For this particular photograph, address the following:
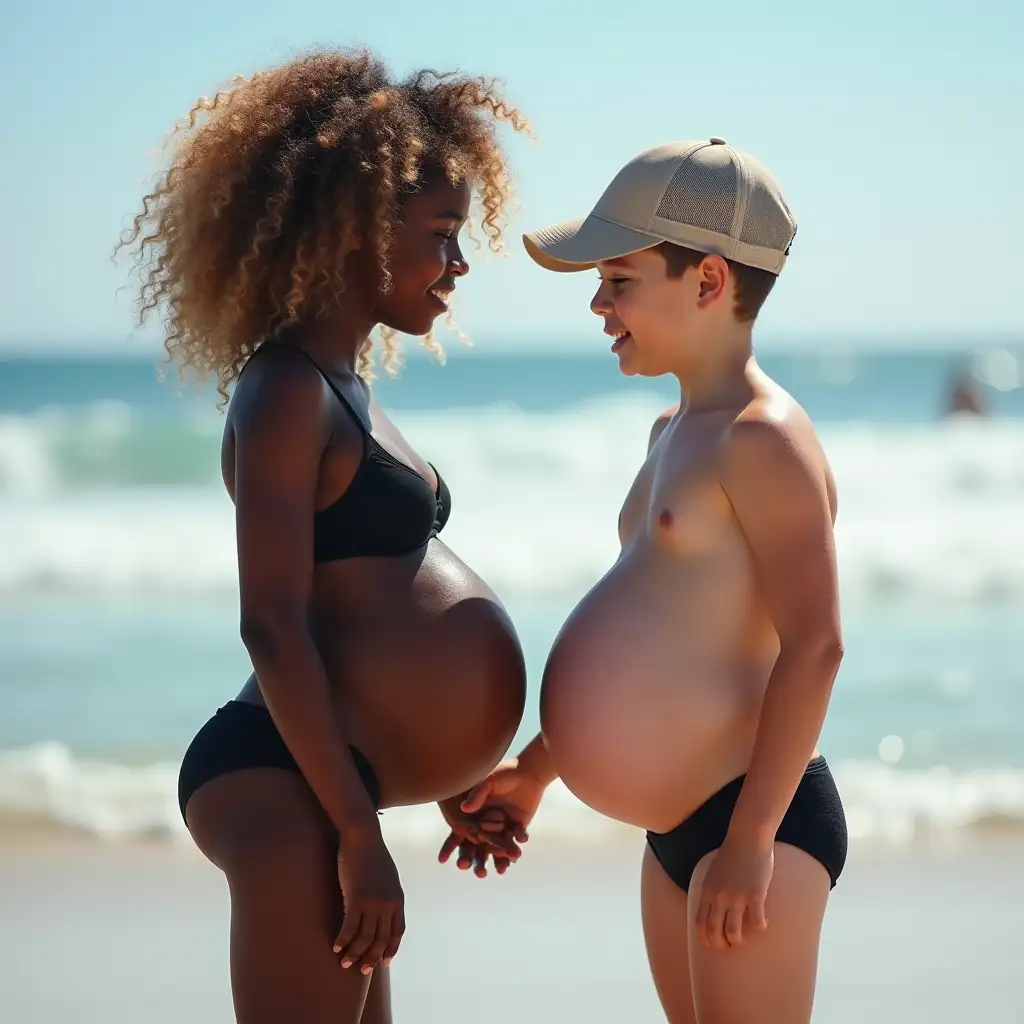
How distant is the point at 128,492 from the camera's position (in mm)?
16125

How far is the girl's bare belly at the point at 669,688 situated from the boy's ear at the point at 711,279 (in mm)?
434

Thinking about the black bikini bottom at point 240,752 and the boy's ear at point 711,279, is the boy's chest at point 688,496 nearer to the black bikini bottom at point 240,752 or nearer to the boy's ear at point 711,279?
the boy's ear at point 711,279

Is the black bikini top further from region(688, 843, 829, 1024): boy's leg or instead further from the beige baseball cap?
region(688, 843, 829, 1024): boy's leg

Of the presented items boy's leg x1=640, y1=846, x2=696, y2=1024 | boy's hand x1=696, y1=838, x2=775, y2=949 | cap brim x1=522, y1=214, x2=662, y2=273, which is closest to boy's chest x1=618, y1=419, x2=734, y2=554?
cap brim x1=522, y1=214, x2=662, y2=273

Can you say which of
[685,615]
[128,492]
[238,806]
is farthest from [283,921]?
[128,492]

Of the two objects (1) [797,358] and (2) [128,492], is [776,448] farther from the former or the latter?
(1) [797,358]

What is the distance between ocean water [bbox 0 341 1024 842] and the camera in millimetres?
5598

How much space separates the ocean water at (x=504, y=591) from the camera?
220 inches

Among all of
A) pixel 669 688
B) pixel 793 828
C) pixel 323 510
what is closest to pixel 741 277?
pixel 669 688

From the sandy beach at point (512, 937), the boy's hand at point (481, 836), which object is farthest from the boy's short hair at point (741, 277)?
the sandy beach at point (512, 937)

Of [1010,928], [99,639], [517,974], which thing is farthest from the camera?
[99,639]

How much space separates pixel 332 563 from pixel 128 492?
46.7ft

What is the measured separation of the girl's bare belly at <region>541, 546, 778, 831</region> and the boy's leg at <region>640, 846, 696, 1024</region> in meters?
0.14

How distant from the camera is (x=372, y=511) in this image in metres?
2.45
